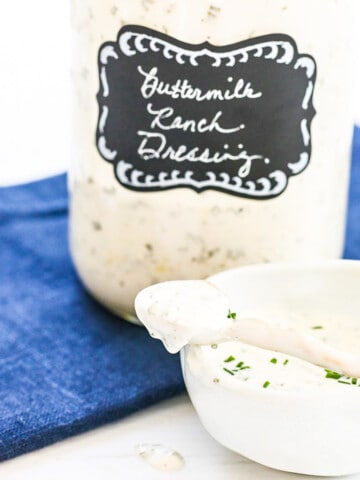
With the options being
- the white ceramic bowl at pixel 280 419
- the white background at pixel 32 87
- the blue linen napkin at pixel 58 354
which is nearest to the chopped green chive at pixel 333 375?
the white ceramic bowl at pixel 280 419

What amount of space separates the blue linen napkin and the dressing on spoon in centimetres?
10

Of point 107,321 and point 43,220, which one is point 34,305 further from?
point 43,220

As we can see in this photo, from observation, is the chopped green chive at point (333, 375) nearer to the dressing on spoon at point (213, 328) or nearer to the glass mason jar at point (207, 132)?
the dressing on spoon at point (213, 328)

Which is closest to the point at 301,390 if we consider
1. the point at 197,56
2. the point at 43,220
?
the point at 197,56

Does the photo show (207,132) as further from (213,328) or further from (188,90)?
(213,328)

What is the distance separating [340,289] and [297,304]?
0.11ft

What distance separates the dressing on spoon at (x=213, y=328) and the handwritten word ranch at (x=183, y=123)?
135 mm

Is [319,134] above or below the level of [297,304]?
above

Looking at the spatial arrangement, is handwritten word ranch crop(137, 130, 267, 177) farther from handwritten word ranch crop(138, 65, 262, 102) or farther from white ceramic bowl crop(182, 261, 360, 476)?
white ceramic bowl crop(182, 261, 360, 476)

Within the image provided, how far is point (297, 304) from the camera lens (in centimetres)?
75

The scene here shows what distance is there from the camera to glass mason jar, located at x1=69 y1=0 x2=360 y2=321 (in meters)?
0.73

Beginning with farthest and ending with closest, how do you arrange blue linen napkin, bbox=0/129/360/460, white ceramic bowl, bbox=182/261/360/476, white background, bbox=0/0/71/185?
white background, bbox=0/0/71/185 < blue linen napkin, bbox=0/129/360/460 < white ceramic bowl, bbox=182/261/360/476

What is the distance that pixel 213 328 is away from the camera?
65cm

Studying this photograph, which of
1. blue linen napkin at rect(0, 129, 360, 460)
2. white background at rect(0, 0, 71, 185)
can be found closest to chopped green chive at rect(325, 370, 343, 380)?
blue linen napkin at rect(0, 129, 360, 460)
